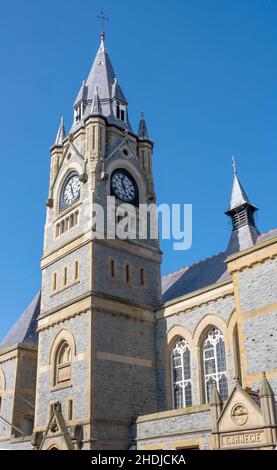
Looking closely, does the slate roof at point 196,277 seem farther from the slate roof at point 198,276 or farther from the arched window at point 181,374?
the arched window at point 181,374

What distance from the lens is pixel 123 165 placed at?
1357 inches

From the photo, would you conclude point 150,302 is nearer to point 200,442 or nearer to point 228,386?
point 228,386

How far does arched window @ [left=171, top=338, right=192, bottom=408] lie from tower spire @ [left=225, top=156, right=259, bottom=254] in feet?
27.4

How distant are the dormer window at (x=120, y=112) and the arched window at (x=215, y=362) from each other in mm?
17130

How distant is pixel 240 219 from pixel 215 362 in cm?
1387

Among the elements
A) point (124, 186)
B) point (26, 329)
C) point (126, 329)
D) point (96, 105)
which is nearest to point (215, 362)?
point (126, 329)

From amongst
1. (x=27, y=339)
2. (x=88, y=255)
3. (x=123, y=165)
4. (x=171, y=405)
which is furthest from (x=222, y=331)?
(x=27, y=339)

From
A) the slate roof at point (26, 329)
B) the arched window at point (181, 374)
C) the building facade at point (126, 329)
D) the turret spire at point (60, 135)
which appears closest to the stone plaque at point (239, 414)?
the building facade at point (126, 329)

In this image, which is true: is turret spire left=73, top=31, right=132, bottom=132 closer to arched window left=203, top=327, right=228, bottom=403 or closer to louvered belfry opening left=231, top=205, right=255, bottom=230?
louvered belfry opening left=231, top=205, right=255, bottom=230

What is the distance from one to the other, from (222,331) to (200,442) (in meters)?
5.79

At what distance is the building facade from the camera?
872 inches

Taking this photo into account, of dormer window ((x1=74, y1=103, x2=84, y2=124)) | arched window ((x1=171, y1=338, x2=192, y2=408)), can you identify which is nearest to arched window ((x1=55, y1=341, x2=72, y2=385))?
arched window ((x1=171, y1=338, x2=192, y2=408))

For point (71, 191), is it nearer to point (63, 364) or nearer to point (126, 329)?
point (126, 329)

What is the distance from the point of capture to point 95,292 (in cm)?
2847
